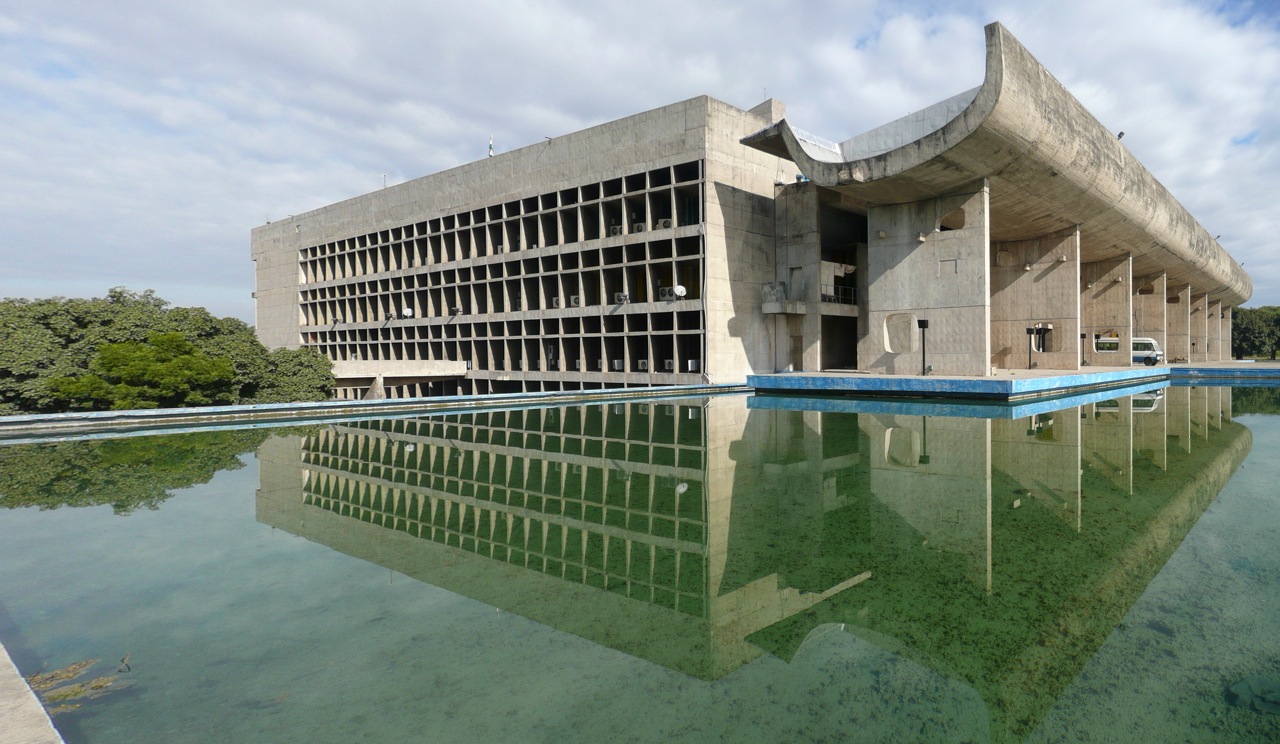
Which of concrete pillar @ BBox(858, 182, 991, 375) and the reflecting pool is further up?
concrete pillar @ BBox(858, 182, 991, 375)

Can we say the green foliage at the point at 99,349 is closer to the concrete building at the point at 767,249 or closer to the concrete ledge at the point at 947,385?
the concrete building at the point at 767,249

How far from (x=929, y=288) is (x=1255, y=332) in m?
66.9

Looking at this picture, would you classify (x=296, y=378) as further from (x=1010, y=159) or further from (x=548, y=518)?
(x=1010, y=159)

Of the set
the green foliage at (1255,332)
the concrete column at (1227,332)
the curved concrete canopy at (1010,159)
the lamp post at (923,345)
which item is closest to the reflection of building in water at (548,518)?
the curved concrete canopy at (1010,159)

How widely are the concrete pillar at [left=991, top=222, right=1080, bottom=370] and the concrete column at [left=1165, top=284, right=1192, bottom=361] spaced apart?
81.8ft

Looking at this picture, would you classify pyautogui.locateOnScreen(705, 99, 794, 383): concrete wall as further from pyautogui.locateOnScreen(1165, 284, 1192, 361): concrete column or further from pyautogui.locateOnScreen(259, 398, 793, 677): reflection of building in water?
pyautogui.locateOnScreen(1165, 284, 1192, 361): concrete column

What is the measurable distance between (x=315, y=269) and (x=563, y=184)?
70.5 ft

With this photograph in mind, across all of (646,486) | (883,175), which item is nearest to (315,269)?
(883,175)

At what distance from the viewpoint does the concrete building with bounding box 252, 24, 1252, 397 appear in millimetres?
19359

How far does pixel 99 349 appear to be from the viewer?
51.3ft

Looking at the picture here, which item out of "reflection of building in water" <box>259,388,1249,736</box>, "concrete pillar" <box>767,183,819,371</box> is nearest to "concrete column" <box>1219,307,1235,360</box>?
"concrete pillar" <box>767,183,819,371</box>

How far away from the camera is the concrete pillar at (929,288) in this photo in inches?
768

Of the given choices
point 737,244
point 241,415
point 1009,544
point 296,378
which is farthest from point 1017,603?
point 296,378

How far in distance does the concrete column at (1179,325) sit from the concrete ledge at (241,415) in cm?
4488
